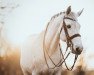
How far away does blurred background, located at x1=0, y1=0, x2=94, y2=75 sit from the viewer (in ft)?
7.26

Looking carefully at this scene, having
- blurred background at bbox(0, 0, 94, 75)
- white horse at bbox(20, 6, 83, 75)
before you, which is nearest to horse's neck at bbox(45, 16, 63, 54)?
white horse at bbox(20, 6, 83, 75)

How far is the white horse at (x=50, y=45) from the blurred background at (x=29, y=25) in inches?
2.9

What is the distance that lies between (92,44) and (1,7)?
681 mm

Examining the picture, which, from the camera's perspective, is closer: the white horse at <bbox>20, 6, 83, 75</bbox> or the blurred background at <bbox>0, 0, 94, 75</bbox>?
the white horse at <bbox>20, 6, 83, 75</bbox>

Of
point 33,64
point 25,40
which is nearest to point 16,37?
point 25,40

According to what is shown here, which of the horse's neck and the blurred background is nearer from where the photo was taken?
the horse's neck

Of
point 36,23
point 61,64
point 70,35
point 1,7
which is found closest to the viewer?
point 70,35

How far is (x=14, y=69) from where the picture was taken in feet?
7.64

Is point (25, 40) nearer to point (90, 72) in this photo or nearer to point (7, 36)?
point (7, 36)

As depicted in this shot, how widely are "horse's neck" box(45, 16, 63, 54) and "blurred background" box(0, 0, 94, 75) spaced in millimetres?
142

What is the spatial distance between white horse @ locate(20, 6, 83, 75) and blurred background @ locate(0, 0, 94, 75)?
0.24ft

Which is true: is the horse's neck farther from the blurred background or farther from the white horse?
the blurred background

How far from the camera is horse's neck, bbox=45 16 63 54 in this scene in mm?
2080

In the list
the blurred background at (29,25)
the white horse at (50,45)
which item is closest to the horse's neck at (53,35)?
the white horse at (50,45)
